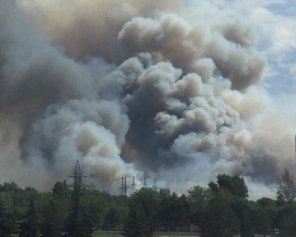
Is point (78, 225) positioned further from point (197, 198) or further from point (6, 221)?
point (197, 198)

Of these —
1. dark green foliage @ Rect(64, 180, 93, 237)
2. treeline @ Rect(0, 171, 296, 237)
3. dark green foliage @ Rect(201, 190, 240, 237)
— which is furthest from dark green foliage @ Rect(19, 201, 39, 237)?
dark green foliage @ Rect(201, 190, 240, 237)

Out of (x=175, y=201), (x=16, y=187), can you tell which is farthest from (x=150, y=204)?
(x=16, y=187)

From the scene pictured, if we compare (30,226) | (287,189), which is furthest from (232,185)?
(30,226)

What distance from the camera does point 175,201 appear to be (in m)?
78.2

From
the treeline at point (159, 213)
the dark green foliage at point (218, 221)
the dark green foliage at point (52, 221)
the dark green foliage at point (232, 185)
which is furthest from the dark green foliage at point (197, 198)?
the dark green foliage at point (52, 221)

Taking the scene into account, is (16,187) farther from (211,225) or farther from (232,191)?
(211,225)

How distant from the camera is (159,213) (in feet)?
256

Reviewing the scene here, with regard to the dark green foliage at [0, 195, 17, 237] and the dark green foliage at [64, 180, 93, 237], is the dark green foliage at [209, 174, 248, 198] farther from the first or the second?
the dark green foliage at [0, 195, 17, 237]

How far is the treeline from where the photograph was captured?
5250 centimetres

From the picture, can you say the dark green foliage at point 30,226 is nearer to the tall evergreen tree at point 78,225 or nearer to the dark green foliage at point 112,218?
the tall evergreen tree at point 78,225

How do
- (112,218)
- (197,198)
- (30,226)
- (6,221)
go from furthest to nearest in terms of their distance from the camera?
(112,218) < (197,198) < (6,221) < (30,226)

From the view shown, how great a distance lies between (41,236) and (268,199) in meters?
50.0

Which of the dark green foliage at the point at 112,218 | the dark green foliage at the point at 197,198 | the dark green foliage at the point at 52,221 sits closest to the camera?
the dark green foliage at the point at 52,221

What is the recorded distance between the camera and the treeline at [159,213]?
52.5m
